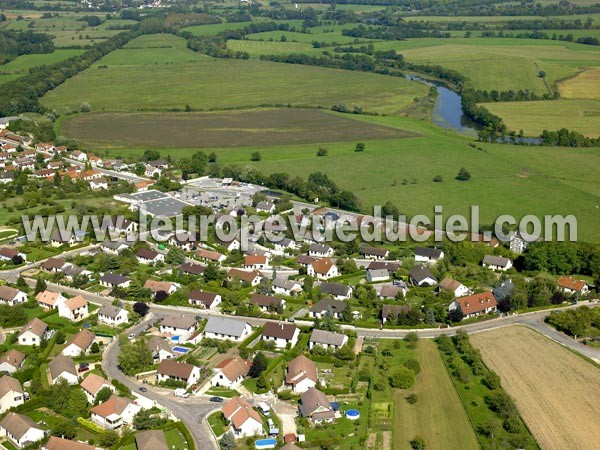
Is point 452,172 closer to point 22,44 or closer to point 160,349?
point 160,349

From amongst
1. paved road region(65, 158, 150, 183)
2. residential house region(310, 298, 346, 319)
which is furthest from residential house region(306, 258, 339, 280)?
paved road region(65, 158, 150, 183)

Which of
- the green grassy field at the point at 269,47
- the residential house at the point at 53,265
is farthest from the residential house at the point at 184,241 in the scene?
the green grassy field at the point at 269,47

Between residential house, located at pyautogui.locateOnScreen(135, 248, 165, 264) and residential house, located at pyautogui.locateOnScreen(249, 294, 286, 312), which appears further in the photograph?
residential house, located at pyautogui.locateOnScreen(135, 248, 165, 264)

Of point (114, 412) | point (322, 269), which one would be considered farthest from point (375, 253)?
point (114, 412)

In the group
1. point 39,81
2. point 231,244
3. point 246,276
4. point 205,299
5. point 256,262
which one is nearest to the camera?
point 205,299

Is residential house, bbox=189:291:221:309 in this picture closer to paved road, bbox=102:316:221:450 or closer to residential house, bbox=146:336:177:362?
residential house, bbox=146:336:177:362

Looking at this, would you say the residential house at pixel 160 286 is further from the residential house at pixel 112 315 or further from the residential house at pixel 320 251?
the residential house at pixel 320 251
